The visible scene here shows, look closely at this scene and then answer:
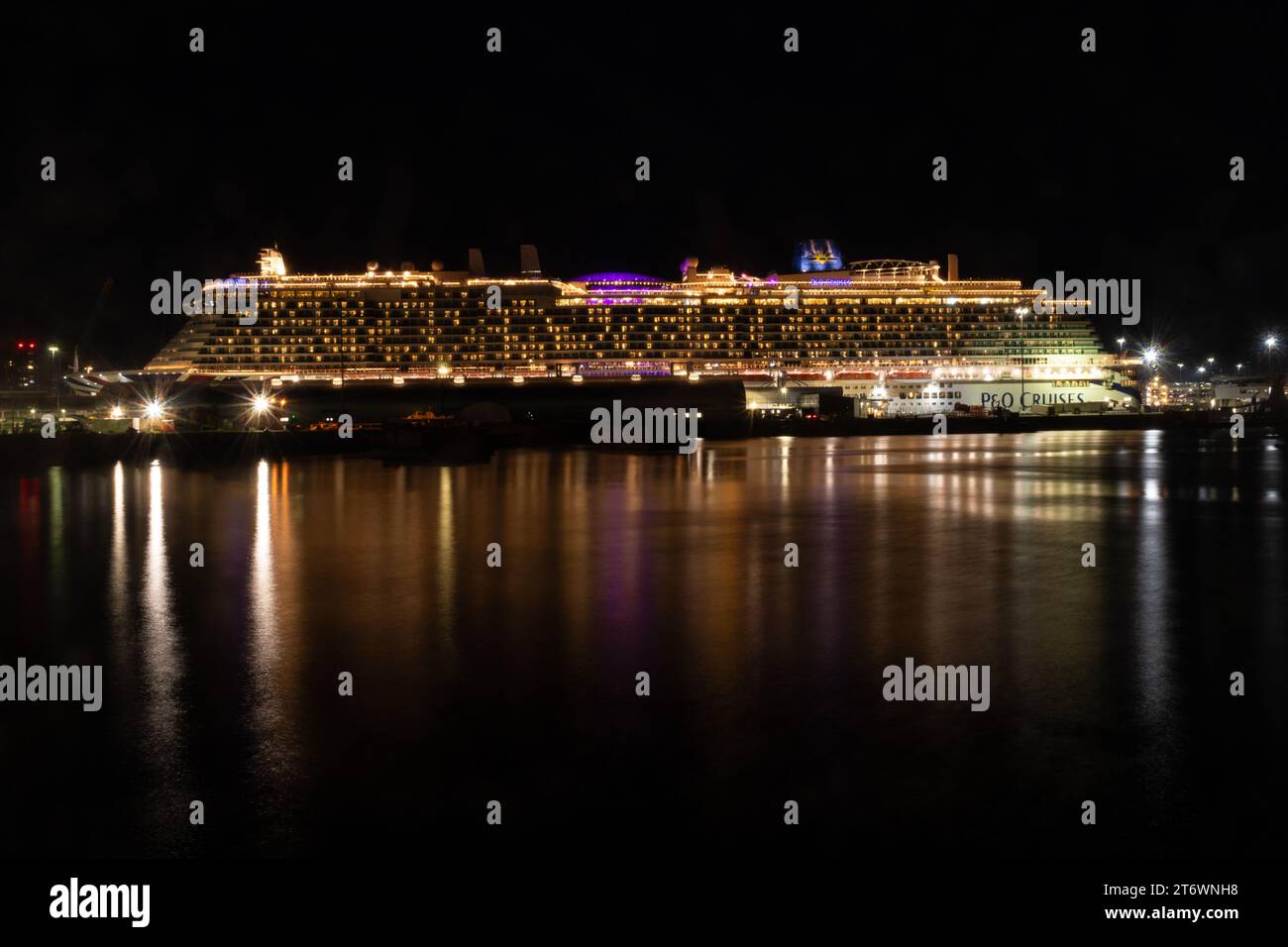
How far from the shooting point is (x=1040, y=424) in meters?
58.8

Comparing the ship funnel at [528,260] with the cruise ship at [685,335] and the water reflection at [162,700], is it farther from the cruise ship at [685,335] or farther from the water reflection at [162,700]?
the water reflection at [162,700]

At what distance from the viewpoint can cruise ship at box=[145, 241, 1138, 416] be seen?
74750mm

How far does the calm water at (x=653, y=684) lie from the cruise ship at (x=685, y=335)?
200ft

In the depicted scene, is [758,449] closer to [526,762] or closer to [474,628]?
[474,628]

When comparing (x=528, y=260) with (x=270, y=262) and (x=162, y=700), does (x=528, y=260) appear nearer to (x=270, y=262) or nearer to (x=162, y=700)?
(x=270, y=262)

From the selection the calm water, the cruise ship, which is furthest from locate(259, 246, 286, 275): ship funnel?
the calm water

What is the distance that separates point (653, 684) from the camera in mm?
6684

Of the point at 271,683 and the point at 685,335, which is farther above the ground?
the point at 685,335

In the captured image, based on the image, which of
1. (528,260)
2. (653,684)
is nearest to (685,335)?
(528,260)

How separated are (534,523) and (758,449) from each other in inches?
990

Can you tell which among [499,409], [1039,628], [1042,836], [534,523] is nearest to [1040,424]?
[499,409]

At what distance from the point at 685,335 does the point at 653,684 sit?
72.4 meters

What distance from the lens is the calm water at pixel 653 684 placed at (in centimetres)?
467

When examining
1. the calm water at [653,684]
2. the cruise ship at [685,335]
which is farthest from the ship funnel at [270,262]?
the calm water at [653,684]
